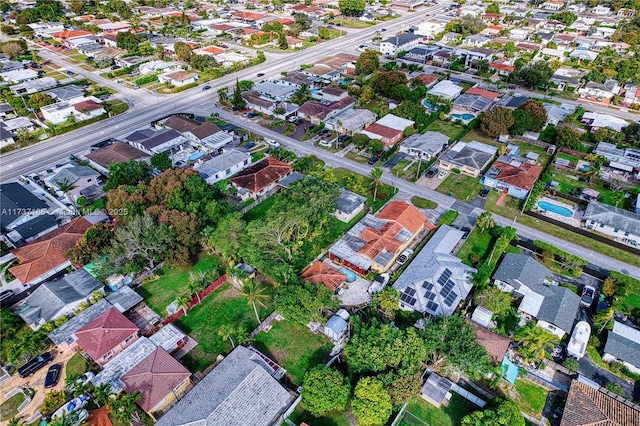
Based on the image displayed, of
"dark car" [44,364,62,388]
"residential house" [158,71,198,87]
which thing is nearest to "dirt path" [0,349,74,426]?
"dark car" [44,364,62,388]

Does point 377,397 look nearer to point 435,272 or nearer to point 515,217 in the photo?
point 435,272

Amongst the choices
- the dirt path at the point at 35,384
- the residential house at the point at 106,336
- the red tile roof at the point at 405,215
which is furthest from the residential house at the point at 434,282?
the dirt path at the point at 35,384

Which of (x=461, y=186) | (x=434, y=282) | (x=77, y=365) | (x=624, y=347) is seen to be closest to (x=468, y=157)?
(x=461, y=186)

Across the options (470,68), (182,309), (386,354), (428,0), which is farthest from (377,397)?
(428,0)

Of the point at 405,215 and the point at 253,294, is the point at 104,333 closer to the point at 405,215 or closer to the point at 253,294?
the point at 253,294

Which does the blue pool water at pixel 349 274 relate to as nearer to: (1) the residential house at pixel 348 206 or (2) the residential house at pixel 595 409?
(1) the residential house at pixel 348 206

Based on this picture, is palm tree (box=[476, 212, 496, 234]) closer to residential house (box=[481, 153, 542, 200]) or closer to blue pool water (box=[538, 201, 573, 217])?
residential house (box=[481, 153, 542, 200])
